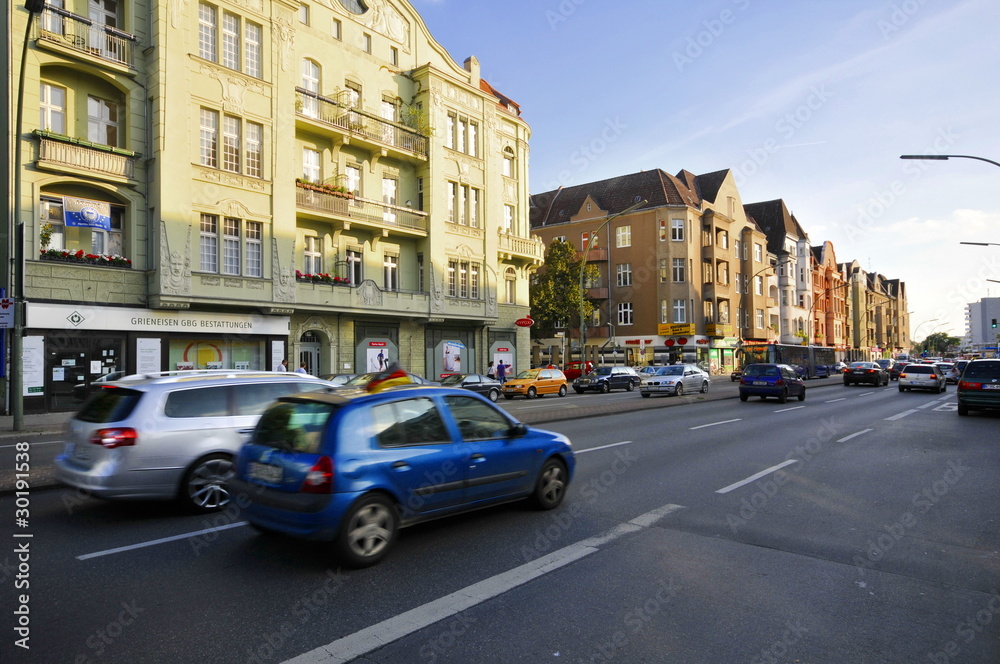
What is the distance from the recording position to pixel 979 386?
18.6 metres

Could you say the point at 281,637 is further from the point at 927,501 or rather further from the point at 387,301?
the point at 387,301

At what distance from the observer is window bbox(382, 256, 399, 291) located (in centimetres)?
3100

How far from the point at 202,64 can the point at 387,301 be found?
1165 centimetres

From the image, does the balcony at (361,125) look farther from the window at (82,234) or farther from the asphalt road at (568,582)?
the asphalt road at (568,582)

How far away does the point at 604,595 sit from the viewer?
4.70 meters

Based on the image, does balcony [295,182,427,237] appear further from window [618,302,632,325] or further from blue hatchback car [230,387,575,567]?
window [618,302,632,325]

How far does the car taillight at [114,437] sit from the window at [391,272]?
955 inches

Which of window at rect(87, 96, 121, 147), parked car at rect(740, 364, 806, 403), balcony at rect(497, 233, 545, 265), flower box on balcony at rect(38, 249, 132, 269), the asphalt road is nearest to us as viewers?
the asphalt road

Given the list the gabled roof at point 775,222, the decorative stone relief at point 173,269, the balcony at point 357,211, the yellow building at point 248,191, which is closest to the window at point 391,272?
the yellow building at point 248,191

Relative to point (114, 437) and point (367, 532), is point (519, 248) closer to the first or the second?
point (114, 437)

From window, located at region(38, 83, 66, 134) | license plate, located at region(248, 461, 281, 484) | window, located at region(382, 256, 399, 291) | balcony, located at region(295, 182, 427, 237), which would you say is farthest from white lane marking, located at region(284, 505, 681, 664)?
window, located at region(382, 256, 399, 291)

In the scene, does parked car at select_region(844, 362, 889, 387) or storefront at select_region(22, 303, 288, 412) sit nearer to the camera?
storefront at select_region(22, 303, 288, 412)

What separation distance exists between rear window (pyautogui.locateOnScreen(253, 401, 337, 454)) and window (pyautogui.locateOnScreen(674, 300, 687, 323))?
5598cm

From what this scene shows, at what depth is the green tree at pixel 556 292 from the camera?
155 ft
